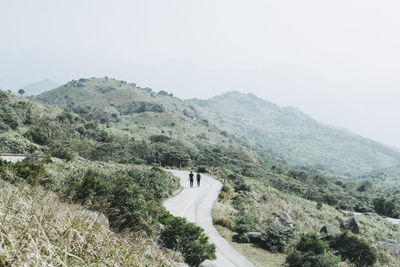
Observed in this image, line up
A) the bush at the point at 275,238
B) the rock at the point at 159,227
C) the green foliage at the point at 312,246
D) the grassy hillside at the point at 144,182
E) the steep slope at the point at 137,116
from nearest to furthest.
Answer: the rock at the point at 159,227, the grassy hillside at the point at 144,182, the green foliage at the point at 312,246, the bush at the point at 275,238, the steep slope at the point at 137,116

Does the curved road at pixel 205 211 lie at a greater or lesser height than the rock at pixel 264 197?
greater

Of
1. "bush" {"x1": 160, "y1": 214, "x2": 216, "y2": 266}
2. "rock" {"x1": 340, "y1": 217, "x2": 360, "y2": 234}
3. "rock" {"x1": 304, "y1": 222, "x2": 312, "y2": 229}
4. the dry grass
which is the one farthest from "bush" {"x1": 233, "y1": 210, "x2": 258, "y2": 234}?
"rock" {"x1": 340, "y1": 217, "x2": 360, "y2": 234}

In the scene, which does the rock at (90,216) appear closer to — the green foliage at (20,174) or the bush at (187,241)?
the green foliage at (20,174)

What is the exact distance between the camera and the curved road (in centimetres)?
1378

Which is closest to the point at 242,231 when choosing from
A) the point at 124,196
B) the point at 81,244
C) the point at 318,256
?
the point at 318,256

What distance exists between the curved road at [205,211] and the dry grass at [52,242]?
6.98 meters

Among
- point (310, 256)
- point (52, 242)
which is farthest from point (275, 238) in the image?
point (52, 242)

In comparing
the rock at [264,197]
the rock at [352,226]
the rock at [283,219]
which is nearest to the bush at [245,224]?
the rock at [283,219]

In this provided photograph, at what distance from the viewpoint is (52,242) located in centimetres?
405

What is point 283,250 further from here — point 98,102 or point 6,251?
point 98,102

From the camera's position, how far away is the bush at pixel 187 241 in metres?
10.7

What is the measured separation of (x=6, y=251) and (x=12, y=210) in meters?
1.42

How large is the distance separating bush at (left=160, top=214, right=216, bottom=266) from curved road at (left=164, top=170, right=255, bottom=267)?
0.78 meters

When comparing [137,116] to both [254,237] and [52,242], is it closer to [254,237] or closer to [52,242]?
[254,237]
